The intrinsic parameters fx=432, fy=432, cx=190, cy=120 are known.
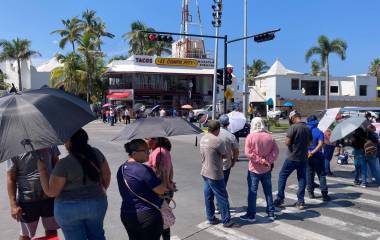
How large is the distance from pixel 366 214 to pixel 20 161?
5928mm

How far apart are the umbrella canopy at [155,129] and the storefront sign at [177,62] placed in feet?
144

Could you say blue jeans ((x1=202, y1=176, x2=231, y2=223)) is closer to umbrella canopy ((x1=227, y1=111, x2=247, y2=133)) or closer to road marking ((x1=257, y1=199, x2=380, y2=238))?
road marking ((x1=257, y1=199, x2=380, y2=238))

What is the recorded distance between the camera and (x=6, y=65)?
2741 inches

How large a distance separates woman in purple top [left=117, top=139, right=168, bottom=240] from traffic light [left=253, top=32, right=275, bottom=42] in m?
18.8

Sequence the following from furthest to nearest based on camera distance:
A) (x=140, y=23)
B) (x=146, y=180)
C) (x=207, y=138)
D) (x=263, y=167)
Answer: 1. (x=140, y=23)
2. (x=263, y=167)
3. (x=207, y=138)
4. (x=146, y=180)

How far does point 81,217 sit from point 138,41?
57.3 meters

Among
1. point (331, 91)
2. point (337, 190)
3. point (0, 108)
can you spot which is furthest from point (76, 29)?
point (0, 108)

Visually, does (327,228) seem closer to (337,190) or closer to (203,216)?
(203,216)

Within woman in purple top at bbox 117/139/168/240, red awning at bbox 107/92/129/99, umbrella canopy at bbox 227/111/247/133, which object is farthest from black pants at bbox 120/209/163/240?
red awning at bbox 107/92/129/99

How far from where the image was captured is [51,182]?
3711 mm

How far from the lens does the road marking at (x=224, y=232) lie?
6262mm

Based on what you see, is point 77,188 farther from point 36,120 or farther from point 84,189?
point 36,120

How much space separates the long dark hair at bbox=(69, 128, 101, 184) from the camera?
3801 millimetres

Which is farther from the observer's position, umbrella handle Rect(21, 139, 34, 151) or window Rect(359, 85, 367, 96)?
window Rect(359, 85, 367, 96)
